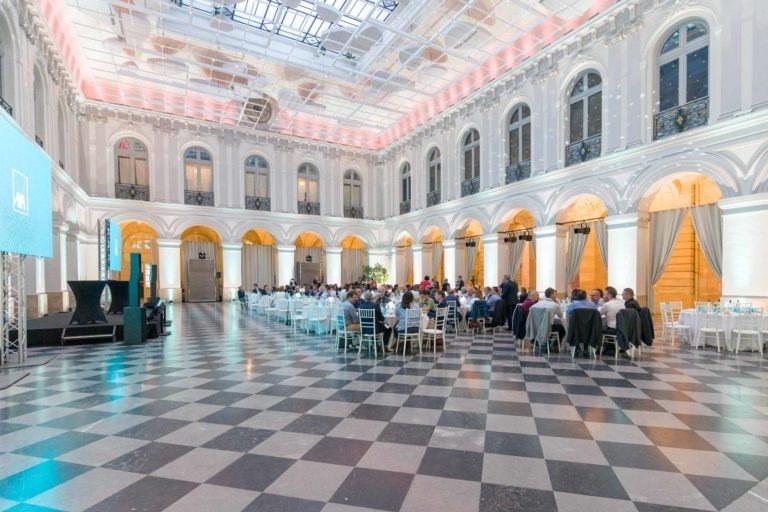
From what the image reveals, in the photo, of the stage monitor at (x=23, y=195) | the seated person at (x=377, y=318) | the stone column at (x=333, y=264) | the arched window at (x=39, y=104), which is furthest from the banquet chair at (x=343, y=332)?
the stone column at (x=333, y=264)

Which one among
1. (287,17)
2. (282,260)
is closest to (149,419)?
(287,17)

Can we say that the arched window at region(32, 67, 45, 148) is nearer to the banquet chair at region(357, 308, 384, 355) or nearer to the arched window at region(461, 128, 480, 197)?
the banquet chair at region(357, 308, 384, 355)

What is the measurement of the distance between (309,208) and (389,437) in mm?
16287

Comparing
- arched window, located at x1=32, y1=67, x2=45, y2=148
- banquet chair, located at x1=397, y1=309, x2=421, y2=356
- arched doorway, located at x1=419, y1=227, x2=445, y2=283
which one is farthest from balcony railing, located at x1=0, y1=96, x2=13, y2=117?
arched doorway, located at x1=419, y1=227, x2=445, y2=283

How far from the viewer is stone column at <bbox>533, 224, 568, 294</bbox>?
426 inches

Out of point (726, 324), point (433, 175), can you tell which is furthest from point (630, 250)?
point (433, 175)

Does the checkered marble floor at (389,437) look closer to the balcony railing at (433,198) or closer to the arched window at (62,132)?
the arched window at (62,132)

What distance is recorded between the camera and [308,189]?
1873cm

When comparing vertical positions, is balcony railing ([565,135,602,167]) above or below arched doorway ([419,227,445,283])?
above

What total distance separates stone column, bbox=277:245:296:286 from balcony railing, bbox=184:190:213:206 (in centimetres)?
342


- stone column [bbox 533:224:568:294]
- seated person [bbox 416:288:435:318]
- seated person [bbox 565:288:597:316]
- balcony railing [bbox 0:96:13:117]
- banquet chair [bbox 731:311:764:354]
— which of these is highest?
balcony railing [bbox 0:96:13:117]

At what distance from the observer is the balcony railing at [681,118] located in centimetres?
780

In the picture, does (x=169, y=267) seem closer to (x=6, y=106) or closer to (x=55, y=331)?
(x=6, y=106)

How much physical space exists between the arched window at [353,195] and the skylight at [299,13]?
8.82m
